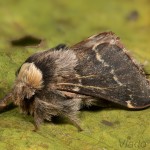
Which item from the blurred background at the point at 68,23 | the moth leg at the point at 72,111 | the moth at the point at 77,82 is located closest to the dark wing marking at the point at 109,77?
the moth at the point at 77,82

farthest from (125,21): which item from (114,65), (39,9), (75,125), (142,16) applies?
(75,125)

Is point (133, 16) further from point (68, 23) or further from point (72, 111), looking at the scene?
point (72, 111)

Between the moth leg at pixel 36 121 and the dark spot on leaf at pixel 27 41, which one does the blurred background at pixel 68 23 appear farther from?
the moth leg at pixel 36 121

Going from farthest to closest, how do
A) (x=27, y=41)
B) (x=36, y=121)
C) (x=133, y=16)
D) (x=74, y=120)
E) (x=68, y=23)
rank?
1. (x=133, y=16)
2. (x=68, y=23)
3. (x=27, y=41)
4. (x=74, y=120)
5. (x=36, y=121)

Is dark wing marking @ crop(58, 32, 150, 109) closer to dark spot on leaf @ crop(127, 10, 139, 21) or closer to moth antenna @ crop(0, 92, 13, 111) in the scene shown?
moth antenna @ crop(0, 92, 13, 111)

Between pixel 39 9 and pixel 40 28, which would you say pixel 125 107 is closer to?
pixel 40 28

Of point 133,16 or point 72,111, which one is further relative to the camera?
point 133,16

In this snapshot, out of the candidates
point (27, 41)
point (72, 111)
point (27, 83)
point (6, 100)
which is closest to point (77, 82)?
point (72, 111)
